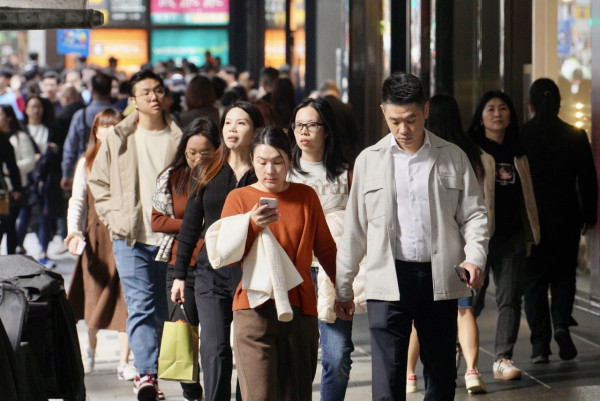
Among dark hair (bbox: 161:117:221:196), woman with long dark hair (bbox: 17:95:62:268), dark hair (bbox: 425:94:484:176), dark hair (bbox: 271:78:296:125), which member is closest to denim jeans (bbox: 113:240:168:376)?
dark hair (bbox: 161:117:221:196)

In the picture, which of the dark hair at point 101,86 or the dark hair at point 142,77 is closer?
the dark hair at point 142,77

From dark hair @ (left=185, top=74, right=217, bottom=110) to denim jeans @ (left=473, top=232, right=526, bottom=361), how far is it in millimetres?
4075

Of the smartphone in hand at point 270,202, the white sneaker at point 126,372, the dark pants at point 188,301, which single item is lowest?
the white sneaker at point 126,372

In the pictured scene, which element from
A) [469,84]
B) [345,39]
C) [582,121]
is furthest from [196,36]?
[582,121]

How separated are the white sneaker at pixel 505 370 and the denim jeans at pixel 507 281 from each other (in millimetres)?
32

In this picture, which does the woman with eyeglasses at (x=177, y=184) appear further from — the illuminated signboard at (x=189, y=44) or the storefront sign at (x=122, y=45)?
the storefront sign at (x=122, y=45)

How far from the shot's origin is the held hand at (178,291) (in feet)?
20.8

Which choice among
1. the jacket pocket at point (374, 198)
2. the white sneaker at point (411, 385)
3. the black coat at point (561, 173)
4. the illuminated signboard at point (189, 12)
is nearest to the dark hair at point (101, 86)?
the black coat at point (561, 173)

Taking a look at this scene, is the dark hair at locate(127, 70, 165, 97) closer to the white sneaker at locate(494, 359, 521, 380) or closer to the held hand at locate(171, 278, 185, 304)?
the held hand at locate(171, 278, 185, 304)

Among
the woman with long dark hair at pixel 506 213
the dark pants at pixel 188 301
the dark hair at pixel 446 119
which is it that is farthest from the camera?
the woman with long dark hair at pixel 506 213

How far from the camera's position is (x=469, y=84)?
43.2 feet

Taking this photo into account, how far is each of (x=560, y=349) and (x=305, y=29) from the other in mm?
14704

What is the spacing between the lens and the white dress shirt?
212 inches

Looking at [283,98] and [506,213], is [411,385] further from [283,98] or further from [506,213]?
[283,98]
